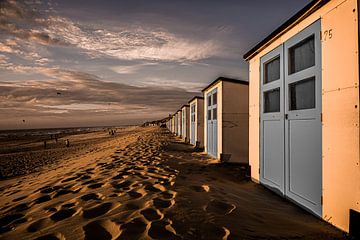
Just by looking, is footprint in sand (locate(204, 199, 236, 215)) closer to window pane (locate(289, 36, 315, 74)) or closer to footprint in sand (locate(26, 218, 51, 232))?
footprint in sand (locate(26, 218, 51, 232))

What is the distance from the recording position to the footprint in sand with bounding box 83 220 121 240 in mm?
2730

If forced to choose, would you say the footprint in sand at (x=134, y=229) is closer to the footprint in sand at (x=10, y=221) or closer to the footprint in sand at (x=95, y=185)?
the footprint in sand at (x=10, y=221)

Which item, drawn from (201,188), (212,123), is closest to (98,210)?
(201,188)

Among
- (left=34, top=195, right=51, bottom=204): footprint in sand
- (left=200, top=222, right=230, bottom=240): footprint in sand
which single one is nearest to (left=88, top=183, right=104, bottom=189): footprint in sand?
(left=34, top=195, right=51, bottom=204): footprint in sand

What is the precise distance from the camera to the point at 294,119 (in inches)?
173

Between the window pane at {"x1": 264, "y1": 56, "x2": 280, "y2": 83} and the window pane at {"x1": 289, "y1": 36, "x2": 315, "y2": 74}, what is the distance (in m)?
0.56

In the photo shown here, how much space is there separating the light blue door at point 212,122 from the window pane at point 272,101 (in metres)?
5.04

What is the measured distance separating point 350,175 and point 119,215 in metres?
3.38

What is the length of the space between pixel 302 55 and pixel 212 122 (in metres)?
7.21

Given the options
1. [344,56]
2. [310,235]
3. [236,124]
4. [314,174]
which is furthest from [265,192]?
[236,124]

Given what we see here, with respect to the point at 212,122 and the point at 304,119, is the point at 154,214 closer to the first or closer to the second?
the point at 304,119

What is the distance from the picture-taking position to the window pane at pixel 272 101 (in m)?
5.17

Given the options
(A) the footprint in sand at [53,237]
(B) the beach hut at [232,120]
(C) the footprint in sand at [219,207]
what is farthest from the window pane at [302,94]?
(B) the beach hut at [232,120]

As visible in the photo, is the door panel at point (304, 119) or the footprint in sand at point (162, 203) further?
the door panel at point (304, 119)
